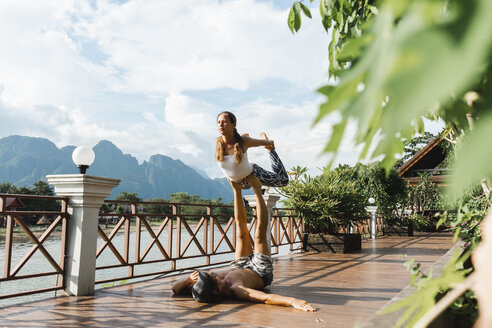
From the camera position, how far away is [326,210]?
7.90 metres

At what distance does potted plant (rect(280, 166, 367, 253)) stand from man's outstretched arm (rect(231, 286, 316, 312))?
4615 mm

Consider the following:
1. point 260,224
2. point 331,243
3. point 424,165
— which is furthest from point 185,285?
point 424,165

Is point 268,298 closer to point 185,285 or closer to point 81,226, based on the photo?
point 185,285

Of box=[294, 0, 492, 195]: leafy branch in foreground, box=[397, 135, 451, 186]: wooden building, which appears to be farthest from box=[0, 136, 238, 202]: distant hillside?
box=[294, 0, 492, 195]: leafy branch in foreground

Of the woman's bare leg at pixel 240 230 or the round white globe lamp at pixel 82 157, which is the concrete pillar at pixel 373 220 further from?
the round white globe lamp at pixel 82 157

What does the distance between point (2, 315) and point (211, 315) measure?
1.62 metres

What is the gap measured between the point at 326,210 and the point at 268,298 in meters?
4.81

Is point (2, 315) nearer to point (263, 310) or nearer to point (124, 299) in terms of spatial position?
point (124, 299)

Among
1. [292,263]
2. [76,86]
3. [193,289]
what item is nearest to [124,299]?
[193,289]

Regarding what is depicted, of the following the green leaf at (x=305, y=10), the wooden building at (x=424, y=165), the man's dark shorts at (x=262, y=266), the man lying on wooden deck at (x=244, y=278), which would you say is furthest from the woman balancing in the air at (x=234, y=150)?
the wooden building at (x=424, y=165)

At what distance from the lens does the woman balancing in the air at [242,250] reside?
344 cm

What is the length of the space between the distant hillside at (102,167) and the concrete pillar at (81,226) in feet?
461

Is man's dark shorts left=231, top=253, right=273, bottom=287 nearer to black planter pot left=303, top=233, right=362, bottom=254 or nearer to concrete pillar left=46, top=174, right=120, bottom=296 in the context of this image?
concrete pillar left=46, top=174, right=120, bottom=296

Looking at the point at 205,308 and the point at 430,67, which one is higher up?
the point at 430,67
